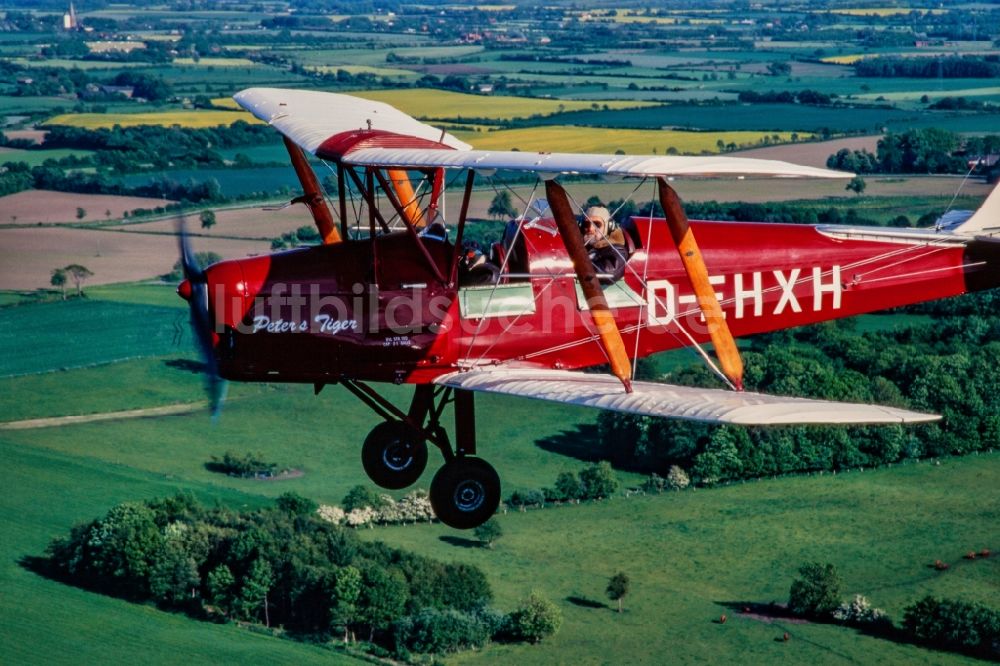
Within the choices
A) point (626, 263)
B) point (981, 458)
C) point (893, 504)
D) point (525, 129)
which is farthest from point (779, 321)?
point (525, 129)

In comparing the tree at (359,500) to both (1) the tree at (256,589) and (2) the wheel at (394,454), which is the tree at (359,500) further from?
(2) the wheel at (394,454)

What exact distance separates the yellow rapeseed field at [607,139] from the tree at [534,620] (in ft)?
155

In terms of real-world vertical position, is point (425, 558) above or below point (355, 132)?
below

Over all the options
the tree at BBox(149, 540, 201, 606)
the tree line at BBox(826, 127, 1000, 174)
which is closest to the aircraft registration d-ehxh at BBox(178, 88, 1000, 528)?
the tree at BBox(149, 540, 201, 606)

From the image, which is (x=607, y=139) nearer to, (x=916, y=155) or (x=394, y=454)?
(x=916, y=155)

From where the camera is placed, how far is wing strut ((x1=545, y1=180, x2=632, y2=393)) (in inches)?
777

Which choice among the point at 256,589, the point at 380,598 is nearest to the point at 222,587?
the point at 256,589

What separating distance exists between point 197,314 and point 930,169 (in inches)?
3571

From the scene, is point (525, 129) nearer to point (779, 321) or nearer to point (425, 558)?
point (425, 558)

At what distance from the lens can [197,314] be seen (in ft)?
69.8

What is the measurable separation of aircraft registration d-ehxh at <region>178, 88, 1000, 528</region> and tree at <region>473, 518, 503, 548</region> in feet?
123

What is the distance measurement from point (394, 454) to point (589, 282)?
3938 millimetres

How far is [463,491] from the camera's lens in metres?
21.3

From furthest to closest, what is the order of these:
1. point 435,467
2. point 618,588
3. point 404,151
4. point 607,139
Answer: point 607,139 → point 435,467 → point 618,588 → point 404,151
